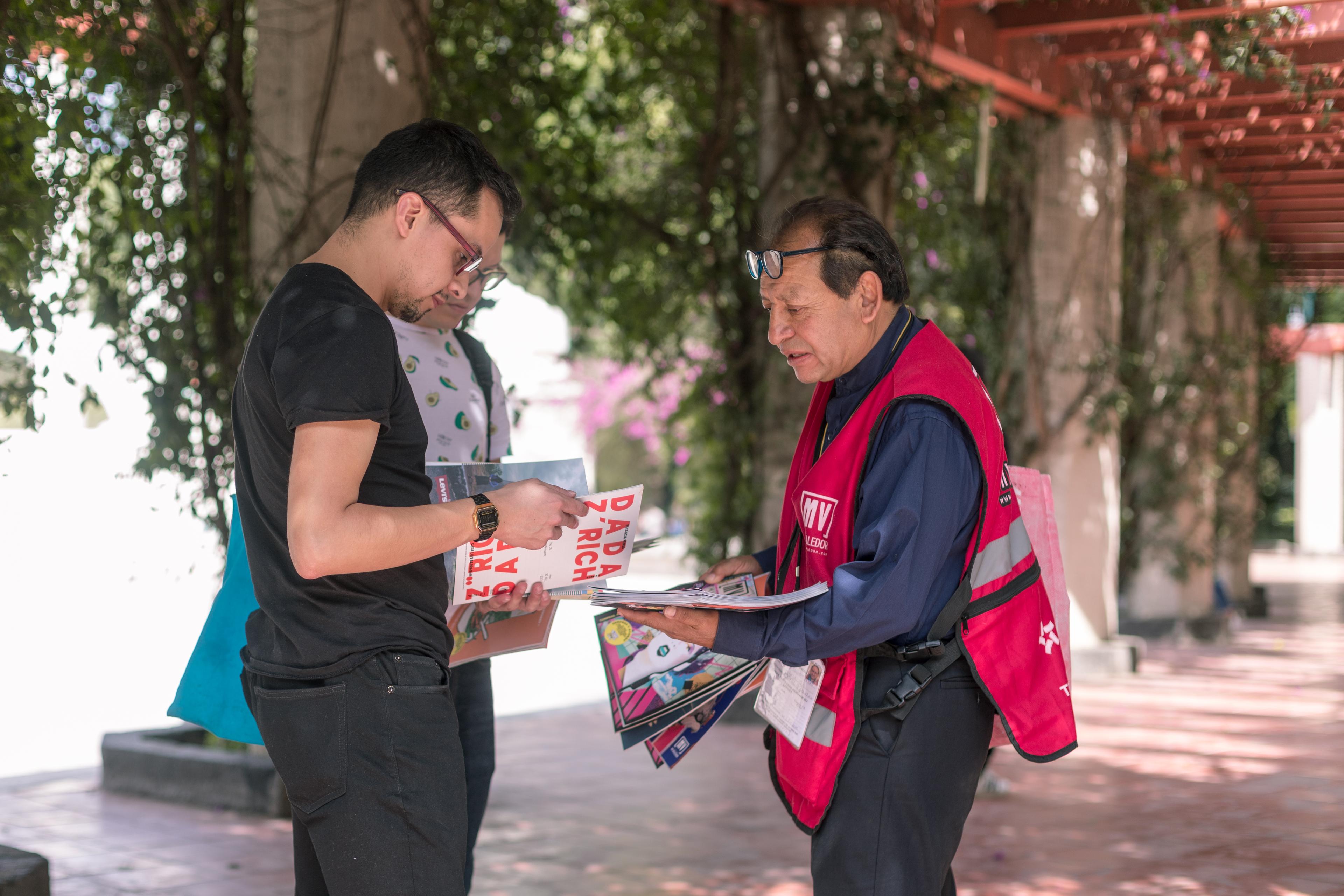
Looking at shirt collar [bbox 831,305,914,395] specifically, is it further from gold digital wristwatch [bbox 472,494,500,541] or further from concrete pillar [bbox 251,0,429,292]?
concrete pillar [bbox 251,0,429,292]

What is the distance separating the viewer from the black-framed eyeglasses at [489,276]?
2.33 m

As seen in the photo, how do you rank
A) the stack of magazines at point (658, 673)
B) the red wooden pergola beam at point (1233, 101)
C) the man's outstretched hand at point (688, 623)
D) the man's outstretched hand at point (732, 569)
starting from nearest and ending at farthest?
the man's outstretched hand at point (688, 623), the stack of magazines at point (658, 673), the man's outstretched hand at point (732, 569), the red wooden pergola beam at point (1233, 101)

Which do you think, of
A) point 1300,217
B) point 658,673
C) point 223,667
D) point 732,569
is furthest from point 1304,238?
point 223,667

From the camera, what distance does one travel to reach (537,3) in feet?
21.9

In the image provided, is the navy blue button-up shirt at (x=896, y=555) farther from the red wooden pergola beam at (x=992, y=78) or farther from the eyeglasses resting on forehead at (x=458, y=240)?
the red wooden pergola beam at (x=992, y=78)

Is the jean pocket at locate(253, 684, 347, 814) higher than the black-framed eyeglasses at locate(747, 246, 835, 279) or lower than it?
lower

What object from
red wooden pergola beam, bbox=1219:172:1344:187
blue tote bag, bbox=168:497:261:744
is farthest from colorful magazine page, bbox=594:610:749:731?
red wooden pergola beam, bbox=1219:172:1344:187

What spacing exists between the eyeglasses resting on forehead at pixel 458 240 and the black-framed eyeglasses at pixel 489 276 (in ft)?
0.39

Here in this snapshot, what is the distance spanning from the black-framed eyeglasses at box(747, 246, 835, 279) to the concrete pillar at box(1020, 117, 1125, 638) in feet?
23.3

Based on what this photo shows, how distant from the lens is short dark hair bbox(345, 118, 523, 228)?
6.64 ft

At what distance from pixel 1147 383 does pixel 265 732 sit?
9689mm

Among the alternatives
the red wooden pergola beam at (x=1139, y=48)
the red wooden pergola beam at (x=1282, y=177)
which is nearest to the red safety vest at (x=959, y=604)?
the red wooden pergola beam at (x=1139, y=48)

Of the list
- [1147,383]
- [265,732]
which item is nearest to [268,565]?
[265,732]

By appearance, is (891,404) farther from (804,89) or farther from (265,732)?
(804,89)
